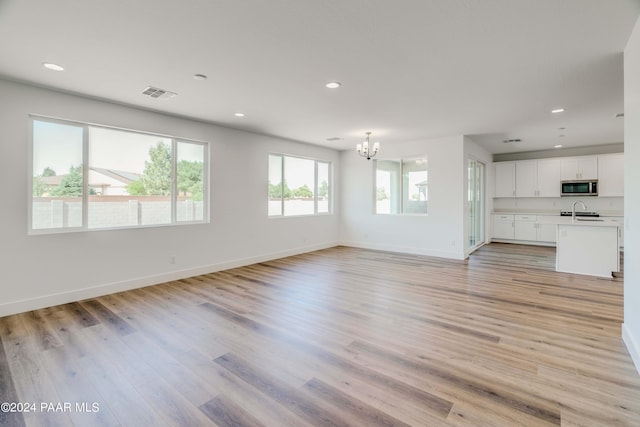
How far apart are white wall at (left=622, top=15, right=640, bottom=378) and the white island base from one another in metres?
2.90

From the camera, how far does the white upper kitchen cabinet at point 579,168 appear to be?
755 centimetres

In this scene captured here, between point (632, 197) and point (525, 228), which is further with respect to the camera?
point (525, 228)

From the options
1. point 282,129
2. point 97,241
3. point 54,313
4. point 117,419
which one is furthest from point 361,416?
point 282,129

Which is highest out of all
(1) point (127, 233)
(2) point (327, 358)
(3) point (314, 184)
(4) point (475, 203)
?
(3) point (314, 184)

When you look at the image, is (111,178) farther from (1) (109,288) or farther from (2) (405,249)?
(2) (405,249)

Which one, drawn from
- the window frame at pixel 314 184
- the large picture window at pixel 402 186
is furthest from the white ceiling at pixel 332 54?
the large picture window at pixel 402 186

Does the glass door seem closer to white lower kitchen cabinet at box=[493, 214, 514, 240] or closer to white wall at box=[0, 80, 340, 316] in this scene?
white lower kitchen cabinet at box=[493, 214, 514, 240]

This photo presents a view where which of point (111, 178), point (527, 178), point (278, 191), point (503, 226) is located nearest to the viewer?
point (111, 178)

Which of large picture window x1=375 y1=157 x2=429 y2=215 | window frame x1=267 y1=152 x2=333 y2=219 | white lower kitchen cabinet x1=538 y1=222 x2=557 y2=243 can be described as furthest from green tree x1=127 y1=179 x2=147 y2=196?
white lower kitchen cabinet x1=538 y1=222 x2=557 y2=243

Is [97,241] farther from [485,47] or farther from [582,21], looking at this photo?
[582,21]

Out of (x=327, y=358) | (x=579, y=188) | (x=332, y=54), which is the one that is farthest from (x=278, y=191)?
(x=579, y=188)

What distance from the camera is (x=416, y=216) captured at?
7.13 meters

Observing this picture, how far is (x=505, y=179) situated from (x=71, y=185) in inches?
386

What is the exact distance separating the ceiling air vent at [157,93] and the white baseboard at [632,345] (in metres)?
5.24
